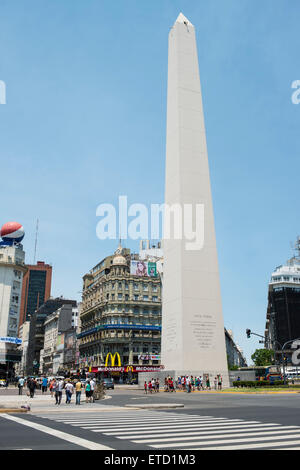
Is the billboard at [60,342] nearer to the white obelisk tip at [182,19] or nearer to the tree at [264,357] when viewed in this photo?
the tree at [264,357]

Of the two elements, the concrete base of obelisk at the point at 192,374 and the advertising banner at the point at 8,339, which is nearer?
the concrete base of obelisk at the point at 192,374

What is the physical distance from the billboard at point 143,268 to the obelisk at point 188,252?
5024 cm

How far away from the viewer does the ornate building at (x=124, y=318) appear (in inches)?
3607

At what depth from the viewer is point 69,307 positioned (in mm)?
146250

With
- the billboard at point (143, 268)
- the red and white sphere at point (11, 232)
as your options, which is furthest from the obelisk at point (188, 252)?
the red and white sphere at point (11, 232)

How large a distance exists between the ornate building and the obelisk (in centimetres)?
4318

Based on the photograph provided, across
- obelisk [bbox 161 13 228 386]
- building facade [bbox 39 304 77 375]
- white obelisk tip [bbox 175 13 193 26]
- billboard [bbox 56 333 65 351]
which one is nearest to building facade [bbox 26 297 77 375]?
building facade [bbox 39 304 77 375]

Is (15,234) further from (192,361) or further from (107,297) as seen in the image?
(192,361)

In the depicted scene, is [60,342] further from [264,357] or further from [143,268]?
[264,357]

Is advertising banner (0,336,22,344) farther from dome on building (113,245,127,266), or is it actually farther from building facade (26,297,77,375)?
building facade (26,297,77,375)

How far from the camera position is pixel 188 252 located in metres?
46.1

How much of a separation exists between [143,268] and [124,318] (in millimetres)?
12552
